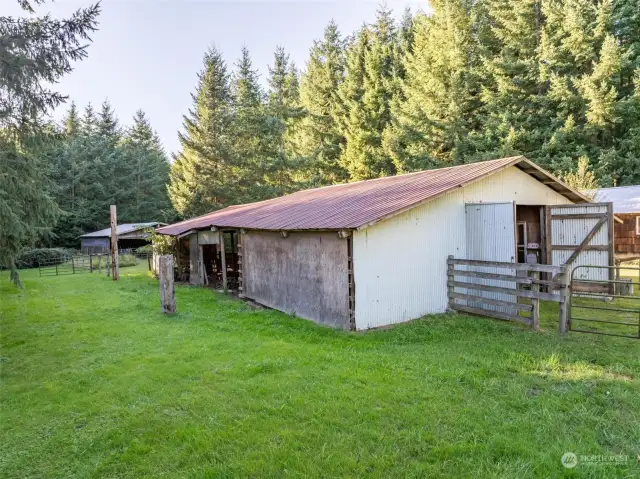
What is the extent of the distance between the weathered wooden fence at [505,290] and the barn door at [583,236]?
2.30 meters

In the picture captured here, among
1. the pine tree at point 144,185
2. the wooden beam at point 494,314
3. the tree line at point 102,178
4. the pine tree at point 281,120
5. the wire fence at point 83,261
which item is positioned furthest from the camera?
the pine tree at point 144,185

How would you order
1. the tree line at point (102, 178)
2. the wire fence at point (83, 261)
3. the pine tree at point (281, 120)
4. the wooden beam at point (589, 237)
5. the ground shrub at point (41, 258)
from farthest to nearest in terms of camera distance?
the tree line at point (102, 178)
the pine tree at point (281, 120)
the ground shrub at point (41, 258)
the wire fence at point (83, 261)
the wooden beam at point (589, 237)

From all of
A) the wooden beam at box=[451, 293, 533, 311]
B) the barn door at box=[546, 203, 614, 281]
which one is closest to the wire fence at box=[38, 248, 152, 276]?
the wooden beam at box=[451, 293, 533, 311]

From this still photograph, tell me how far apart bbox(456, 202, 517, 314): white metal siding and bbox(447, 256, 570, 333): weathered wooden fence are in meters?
0.02

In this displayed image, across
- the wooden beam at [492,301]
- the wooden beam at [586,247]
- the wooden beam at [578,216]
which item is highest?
the wooden beam at [578,216]

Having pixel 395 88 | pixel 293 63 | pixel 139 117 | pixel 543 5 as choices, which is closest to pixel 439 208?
pixel 543 5

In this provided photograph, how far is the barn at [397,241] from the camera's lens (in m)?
7.51

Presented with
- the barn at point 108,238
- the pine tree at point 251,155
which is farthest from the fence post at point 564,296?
the barn at point 108,238

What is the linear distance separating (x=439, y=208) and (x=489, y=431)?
218 inches

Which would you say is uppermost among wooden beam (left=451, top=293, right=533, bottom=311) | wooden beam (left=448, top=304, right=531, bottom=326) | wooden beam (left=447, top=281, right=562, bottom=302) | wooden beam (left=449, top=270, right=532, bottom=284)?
wooden beam (left=449, top=270, right=532, bottom=284)

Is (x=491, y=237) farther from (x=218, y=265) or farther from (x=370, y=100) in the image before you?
(x=370, y=100)

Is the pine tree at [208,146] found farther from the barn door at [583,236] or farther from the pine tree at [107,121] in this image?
the barn door at [583,236]

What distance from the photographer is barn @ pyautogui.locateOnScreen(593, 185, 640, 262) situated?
16347mm

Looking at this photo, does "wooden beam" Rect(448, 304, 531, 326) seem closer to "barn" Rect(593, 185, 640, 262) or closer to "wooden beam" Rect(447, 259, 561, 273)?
"wooden beam" Rect(447, 259, 561, 273)
